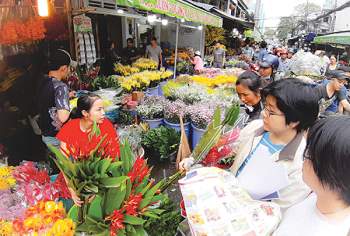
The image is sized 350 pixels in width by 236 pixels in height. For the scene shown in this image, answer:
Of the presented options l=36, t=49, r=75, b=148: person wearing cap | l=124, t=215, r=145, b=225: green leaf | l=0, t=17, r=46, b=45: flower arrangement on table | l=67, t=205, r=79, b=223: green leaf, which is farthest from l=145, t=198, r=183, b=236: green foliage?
l=0, t=17, r=46, b=45: flower arrangement on table

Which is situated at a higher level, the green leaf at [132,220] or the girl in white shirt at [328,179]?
the girl in white shirt at [328,179]

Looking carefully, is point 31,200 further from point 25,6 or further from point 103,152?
point 25,6

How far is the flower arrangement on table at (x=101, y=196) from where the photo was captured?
1431mm

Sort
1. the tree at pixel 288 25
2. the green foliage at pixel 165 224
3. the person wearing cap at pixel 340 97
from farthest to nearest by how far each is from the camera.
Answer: the tree at pixel 288 25, the person wearing cap at pixel 340 97, the green foliage at pixel 165 224

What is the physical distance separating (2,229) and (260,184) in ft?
4.44

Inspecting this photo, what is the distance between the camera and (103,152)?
156 cm

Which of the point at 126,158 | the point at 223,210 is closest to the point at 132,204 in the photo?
the point at 126,158

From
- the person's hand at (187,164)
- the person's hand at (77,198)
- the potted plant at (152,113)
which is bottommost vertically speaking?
the potted plant at (152,113)

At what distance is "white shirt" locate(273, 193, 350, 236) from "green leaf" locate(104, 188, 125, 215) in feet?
2.57

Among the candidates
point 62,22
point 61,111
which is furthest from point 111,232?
point 62,22

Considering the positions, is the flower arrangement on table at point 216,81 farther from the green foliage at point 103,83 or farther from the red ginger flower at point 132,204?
the red ginger flower at point 132,204

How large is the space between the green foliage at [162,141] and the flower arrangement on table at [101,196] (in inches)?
113

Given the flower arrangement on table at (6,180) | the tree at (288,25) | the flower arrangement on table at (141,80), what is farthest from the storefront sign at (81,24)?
the tree at (288,25)

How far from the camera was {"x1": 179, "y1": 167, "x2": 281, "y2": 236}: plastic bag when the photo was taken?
1.12m
